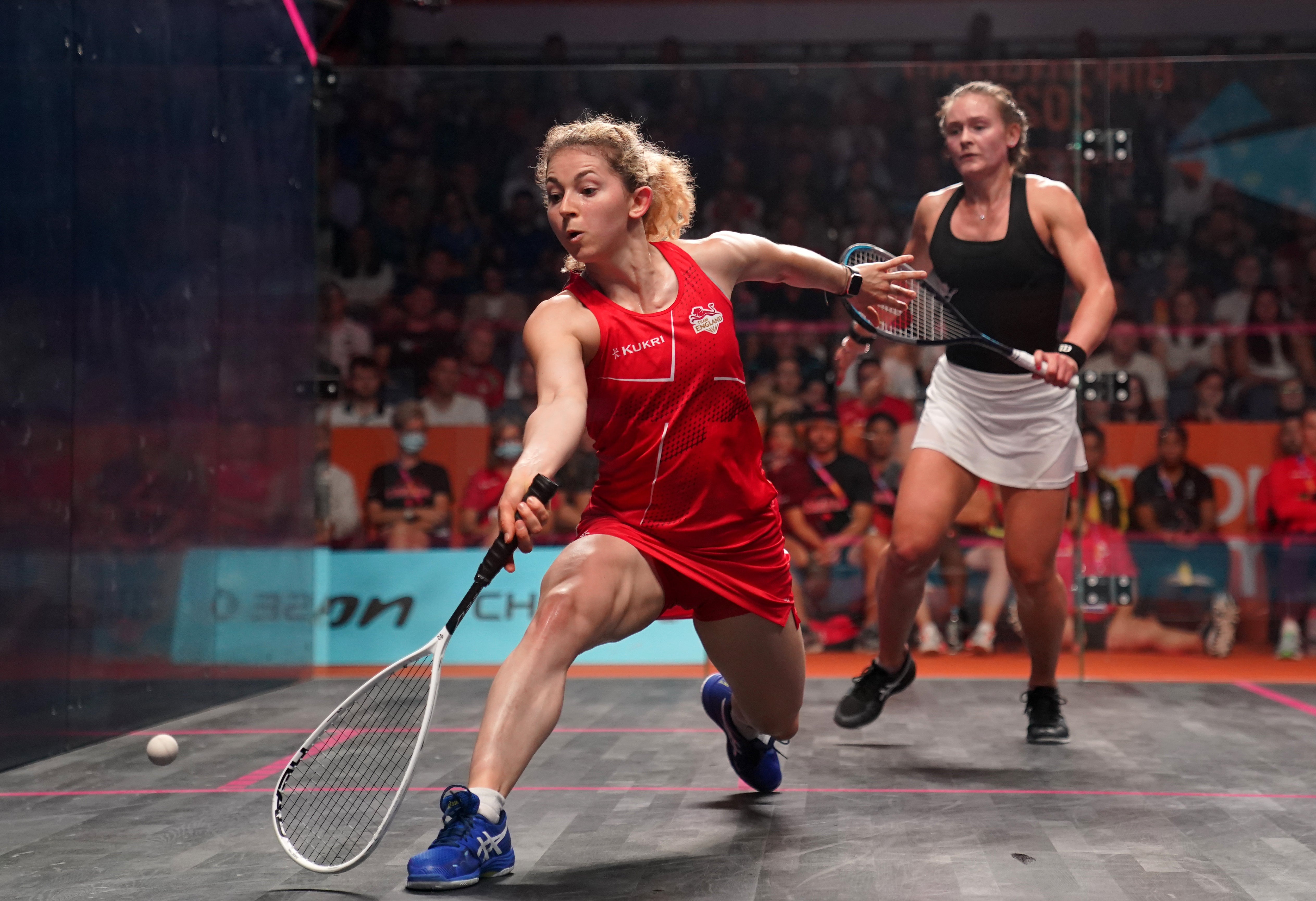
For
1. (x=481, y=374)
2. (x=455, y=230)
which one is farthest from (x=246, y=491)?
(x=455, y=230)

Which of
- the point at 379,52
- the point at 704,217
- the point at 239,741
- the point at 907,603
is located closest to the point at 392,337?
the point at 704,217

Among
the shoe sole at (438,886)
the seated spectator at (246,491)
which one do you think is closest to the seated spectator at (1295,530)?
the seated spectator at (246,491)

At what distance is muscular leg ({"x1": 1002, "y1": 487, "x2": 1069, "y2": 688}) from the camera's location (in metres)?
3.01

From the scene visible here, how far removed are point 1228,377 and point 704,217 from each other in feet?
6.23

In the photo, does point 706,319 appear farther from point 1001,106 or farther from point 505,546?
point 1001,106

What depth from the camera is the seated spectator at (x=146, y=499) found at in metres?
3.30

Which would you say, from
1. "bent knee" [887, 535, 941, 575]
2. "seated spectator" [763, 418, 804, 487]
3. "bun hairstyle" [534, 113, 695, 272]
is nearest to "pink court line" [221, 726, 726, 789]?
"bent knee" [887, 535, 941, 575]

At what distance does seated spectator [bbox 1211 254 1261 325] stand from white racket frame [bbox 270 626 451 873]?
11.9 feet

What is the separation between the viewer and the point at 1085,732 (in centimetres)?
334

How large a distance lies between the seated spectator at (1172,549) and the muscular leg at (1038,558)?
1588 millimetres

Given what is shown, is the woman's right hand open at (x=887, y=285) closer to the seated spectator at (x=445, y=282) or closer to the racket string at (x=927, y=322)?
the racket string at (x=927, y=322)

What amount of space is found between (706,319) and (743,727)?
768 millimetres

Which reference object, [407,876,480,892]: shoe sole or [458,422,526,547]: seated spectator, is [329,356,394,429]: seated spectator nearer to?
[458,422,526,547]: seated spectator

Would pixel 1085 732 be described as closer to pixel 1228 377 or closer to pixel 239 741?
pixel 1228 377
